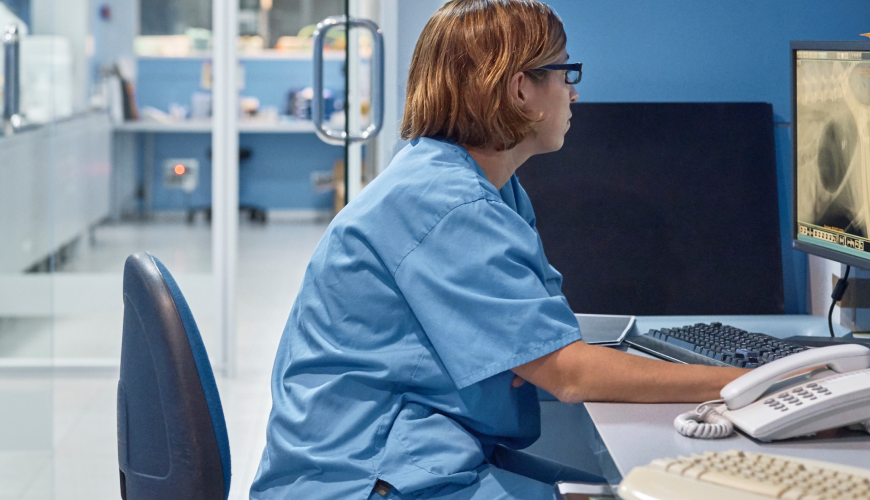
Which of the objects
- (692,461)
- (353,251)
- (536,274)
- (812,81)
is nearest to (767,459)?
(692,461)

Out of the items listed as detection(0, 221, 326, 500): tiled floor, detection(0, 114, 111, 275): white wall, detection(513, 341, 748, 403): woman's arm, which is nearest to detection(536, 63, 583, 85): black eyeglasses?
detection(513, 341, 748, 403): woman's arm

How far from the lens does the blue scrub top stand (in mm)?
951

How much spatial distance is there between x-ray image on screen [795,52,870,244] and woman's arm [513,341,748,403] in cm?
51

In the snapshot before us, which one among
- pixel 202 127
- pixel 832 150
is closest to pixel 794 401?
pixel 832 150

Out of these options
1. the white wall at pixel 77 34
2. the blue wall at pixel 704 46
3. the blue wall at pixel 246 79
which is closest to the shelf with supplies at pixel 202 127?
the blue wall at pixel 246 79

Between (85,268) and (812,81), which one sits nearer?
(812,81)

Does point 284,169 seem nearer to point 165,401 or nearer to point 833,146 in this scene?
point 833,146

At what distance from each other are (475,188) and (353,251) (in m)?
0.16

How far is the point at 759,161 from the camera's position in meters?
1.65

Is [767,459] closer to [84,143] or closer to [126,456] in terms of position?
[126,456]

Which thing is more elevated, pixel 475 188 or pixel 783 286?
pixel 475 188

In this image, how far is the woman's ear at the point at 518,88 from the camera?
3.52 ft

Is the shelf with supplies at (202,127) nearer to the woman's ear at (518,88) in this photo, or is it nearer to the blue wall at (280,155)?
the blue wall at (280,155)

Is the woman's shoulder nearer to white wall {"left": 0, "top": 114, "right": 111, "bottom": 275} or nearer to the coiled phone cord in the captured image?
the coiled phone cord
